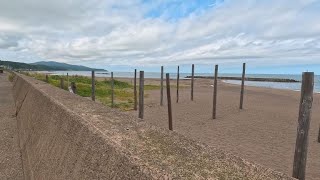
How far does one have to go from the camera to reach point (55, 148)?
345 centimetres

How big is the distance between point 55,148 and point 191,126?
32.0ft

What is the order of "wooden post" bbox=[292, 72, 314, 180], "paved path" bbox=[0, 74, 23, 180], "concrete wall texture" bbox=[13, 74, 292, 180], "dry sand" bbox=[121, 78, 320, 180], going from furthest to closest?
"dry sand" bbox=[121, 78, 320, 180] → "paved path" bbox=[0, 74, 23, 180] → "wooden post" bbox=[292, 72, 314, 180] → "concrete wall texture" bbox=[13, 74, 292, 180]

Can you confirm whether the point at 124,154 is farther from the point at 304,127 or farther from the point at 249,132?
the point at 249,132

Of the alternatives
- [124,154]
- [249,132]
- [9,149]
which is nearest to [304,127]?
[124,154]

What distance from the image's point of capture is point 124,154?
6.78 feet

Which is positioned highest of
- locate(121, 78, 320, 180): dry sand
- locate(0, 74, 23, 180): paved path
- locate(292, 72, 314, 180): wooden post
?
locate(292, 72, 314, 180): wooden post

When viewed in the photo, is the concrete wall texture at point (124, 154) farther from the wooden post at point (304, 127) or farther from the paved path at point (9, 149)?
the wooden post at point (304, 127)

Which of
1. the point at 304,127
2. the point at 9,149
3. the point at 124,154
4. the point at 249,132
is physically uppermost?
the point at 124,154

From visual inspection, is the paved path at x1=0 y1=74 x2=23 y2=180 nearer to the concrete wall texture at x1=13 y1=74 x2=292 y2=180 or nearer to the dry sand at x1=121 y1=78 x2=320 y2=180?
the concrete wall texture at x1=13 y1=74 x2=292 y2=180

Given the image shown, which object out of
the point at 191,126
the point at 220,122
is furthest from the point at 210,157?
Answer: the point at 220,122

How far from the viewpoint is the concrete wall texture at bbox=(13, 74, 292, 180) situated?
71.4 inches

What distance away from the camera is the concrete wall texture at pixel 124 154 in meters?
1.81

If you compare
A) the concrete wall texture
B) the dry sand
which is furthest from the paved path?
the dry sand

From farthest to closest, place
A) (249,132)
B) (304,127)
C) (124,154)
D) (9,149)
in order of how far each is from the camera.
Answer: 1. (249,132)
2. (9,149)
3. (304,127)
4. (124,154)
